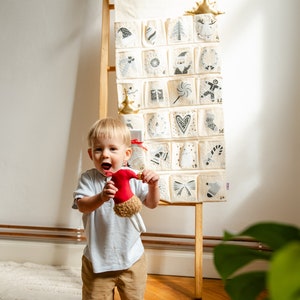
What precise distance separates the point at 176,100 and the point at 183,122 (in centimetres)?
9

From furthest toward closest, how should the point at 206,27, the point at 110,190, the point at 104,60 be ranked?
the point at 104,60, the point at 206,27, the point at 110,190

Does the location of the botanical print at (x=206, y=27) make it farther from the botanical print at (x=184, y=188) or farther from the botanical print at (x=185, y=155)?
the botanical print at (x=184, y=188)

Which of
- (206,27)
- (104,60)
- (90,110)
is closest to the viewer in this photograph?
(206,27)

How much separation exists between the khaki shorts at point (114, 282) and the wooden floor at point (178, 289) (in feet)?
1.02

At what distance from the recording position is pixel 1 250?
1.67 metres

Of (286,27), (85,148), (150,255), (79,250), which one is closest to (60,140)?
(85,148)

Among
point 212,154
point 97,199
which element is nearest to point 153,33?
point 212,154

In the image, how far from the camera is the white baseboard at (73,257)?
153 centimetres

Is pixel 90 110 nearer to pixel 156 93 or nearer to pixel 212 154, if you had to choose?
pixel 156 93

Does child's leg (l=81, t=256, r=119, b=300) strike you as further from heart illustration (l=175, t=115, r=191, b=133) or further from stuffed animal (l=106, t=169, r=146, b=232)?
heart illustration (l=175, t=115, r=191, b=133)

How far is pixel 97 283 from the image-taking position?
102cm

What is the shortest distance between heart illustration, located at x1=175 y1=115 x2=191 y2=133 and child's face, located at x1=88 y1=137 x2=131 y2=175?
39 centimetres

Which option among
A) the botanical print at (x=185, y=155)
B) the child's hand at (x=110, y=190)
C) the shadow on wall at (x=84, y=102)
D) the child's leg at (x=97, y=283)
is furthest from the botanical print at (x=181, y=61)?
the child's leg at (x=97, y=283)

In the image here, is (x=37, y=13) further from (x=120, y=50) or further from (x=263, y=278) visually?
(x=263, y=278)
